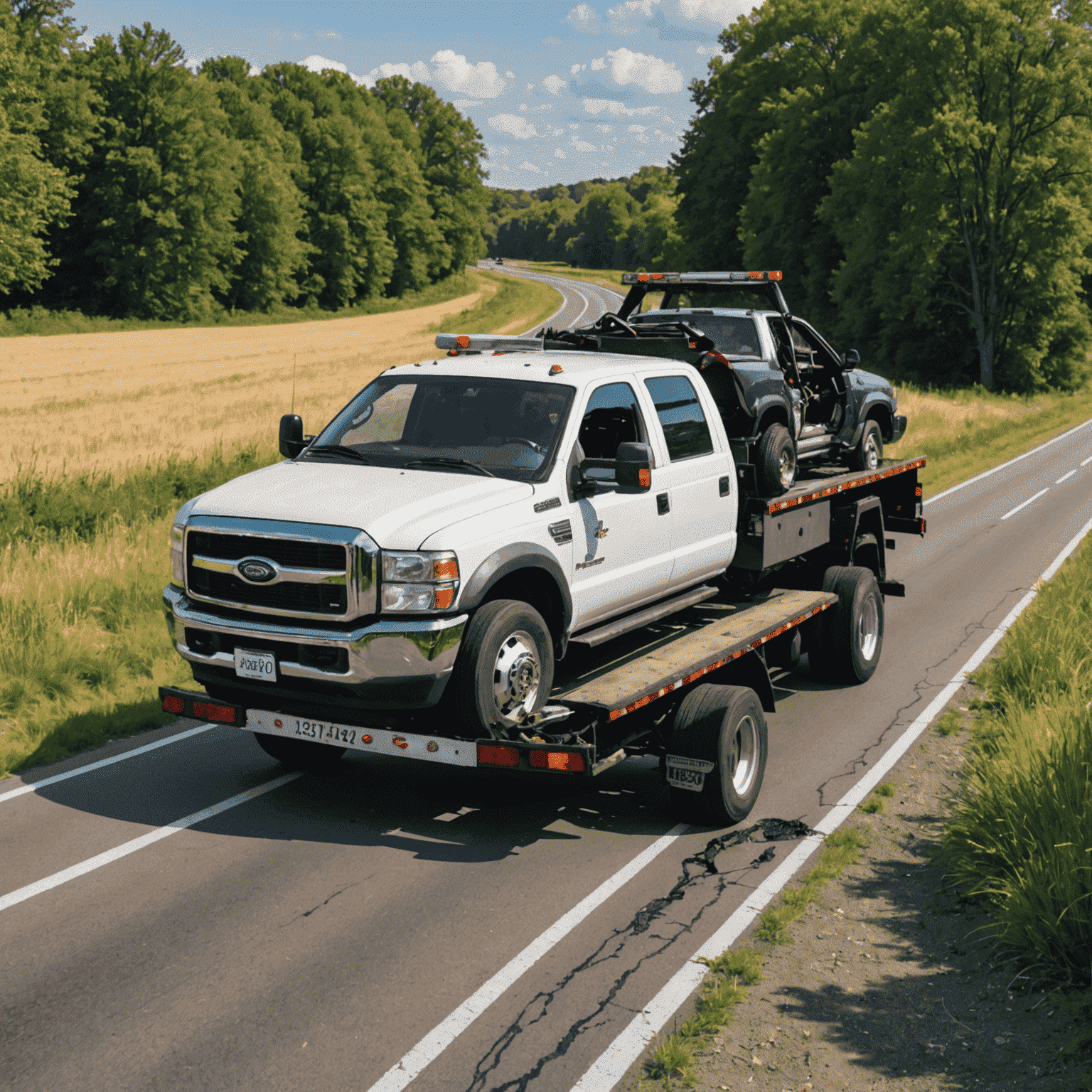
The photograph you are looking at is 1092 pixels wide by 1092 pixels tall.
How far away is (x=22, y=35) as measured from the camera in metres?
58.2

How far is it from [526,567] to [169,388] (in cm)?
3148

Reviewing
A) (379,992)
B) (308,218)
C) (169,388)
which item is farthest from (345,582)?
(308,218)

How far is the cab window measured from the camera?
7.65 meters

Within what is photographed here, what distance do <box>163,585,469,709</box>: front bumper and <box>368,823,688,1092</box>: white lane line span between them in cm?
126

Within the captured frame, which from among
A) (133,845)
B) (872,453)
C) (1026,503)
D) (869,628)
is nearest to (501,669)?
(133,845)

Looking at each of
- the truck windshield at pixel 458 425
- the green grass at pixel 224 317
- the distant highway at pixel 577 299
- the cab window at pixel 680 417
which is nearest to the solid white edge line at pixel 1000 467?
the cab window at pixel 680 417

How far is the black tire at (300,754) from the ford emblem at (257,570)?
5.69ft

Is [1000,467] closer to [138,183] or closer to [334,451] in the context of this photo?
[334,451]

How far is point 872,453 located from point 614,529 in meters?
6.39

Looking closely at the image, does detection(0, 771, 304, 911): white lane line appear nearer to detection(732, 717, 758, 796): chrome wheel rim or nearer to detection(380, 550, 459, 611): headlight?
detection(380, 550, 459, 611): headlight

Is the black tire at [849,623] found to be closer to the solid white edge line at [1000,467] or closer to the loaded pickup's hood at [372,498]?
the loaded pickup's hood at [372,498]

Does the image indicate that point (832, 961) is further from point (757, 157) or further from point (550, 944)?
point (757, 157)

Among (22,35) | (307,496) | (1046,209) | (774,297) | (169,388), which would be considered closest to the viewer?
(307,496)

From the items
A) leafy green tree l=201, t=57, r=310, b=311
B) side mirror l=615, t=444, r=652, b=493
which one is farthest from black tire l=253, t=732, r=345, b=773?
leafy green tree l=201, t=57, r=310, b=311
